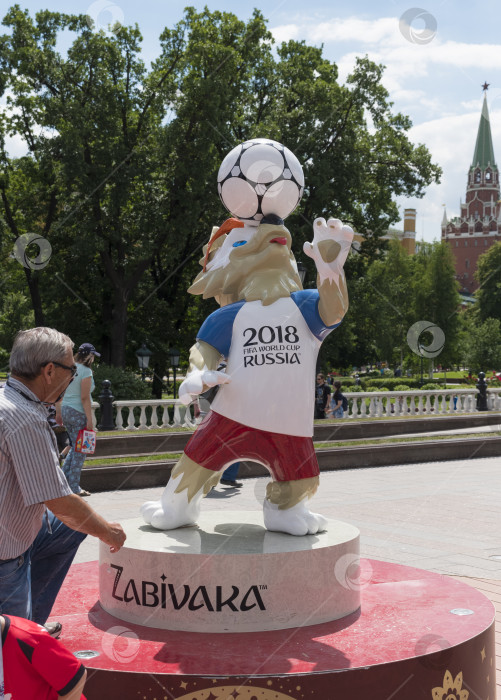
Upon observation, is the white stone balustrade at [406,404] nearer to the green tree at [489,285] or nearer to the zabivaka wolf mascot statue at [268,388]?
the zabivaka wolf mascot statue at [268,388]

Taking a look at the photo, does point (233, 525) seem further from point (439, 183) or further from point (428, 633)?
point (439, 183)

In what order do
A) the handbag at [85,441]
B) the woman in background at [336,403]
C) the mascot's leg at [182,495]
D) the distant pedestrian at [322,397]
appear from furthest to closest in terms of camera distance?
the woman in background at [336,403] < the distant pedestrian at [322,397] < the handbag at [85,441] < the mascot's leg at [182,495]

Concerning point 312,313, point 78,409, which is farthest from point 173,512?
point 78,409

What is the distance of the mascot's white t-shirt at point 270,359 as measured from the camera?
14.0ft

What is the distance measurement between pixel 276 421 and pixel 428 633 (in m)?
1.36

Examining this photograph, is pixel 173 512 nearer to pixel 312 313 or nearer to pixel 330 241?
pixel 312 313

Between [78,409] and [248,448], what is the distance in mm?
4223

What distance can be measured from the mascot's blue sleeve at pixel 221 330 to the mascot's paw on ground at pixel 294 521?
0.98 meters

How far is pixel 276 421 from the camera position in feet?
14.0

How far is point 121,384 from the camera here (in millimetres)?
19016

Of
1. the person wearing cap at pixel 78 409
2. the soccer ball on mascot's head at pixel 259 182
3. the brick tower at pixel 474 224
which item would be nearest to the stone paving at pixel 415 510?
the person wearing cap at pixel 78 409

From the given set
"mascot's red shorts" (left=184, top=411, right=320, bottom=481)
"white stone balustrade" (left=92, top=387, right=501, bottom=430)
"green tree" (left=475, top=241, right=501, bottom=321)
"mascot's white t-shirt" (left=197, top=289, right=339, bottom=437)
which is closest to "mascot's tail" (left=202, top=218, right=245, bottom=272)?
"mascot's white t-shirt" (left=197, top=289, right=339, bottom=437)

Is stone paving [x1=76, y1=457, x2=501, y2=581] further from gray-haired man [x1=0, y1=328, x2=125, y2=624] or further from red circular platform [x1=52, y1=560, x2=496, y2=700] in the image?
gray-haired man [x1=0, y1=328, x2=125, y2=624]

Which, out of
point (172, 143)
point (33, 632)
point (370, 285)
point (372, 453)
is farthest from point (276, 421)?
point (370, 285)
